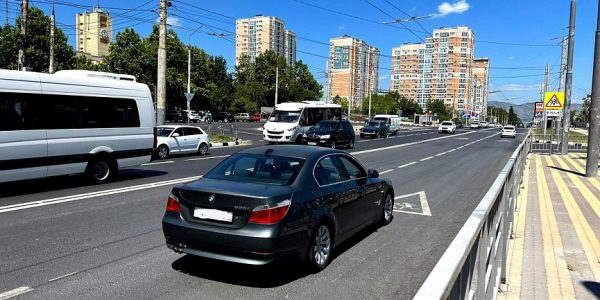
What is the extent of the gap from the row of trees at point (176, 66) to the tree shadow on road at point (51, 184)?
2042 cm

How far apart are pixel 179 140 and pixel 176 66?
52.7m

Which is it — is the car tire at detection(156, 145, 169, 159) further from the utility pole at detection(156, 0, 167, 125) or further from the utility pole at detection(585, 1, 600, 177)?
the utility pole at detection(585, 1, 600, 177)

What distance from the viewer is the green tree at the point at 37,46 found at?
50.2m

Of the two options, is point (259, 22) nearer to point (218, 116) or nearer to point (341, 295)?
point (218, 116)

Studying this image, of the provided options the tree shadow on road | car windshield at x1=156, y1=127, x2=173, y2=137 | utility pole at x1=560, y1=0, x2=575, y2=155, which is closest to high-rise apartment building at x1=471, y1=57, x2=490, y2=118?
utility pole at x1=560, y1=0, x2=575, y2=155

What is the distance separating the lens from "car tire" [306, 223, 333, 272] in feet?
17.1

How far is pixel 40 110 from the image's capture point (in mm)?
10086

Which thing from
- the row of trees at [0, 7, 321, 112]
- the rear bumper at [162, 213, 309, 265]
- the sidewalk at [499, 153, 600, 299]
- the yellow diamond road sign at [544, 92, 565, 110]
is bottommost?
the sidewalk at [499, 153, 600, 299]

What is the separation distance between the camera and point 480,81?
349ft

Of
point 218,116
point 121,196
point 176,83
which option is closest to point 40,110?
point 121,196

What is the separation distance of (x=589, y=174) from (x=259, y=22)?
5679 cm

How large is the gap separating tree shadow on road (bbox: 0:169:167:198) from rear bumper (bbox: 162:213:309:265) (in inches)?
258

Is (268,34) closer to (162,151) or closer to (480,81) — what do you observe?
(162,151)

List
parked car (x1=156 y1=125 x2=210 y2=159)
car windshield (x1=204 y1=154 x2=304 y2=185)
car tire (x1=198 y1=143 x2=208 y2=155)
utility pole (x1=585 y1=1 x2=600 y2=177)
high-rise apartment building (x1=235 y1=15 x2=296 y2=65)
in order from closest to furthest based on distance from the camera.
A: car windshield (x1=204 y1=154 x2=304 y2=185) → utility pole (x1=585 y1=1 x2=600 y2=177) → parked car (x1=156 y1=125 x2=210 y2=159) → car tire (x1=198 y1=143 x2=208 y2=155) → high-rise apartment building (x1=235 y1=15 x2=296 y2=65)
